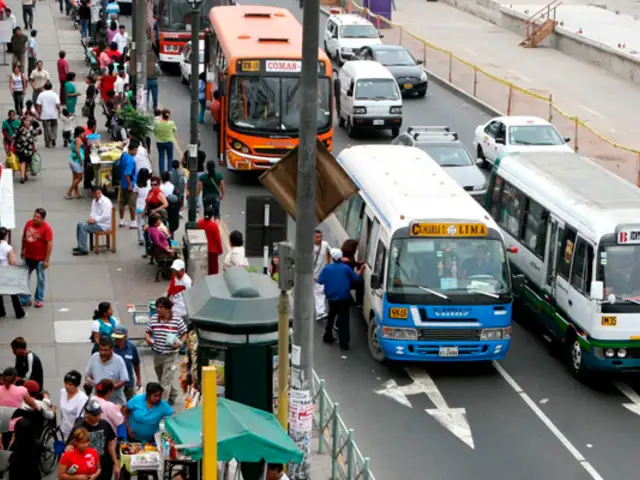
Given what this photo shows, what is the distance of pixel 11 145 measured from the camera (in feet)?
93.6

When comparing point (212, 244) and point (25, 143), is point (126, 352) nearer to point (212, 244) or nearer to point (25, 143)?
point (212, 244)

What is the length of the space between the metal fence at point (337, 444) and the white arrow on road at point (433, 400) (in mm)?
1823

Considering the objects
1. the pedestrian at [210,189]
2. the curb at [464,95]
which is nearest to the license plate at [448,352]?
the pedestrian at [210,189]

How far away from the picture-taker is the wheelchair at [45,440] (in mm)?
14531

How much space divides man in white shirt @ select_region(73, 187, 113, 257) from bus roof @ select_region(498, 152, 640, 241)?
22.5 feet

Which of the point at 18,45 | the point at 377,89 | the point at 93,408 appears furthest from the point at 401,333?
the point at 18,45

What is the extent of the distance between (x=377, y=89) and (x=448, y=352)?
17.3 m

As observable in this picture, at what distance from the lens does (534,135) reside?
3108 cm

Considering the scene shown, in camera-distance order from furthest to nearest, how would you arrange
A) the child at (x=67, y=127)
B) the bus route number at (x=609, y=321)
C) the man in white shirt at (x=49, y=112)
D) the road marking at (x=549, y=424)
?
the child at (x=67, y=127) → the man in white shirt at (x=49, y=112) → the bus route number at (x=609, y=321) → the road marking at (x=549, y=424)

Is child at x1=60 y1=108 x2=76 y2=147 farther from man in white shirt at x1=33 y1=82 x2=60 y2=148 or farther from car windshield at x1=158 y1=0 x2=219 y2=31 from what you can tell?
car windshield at x1=158 y1=0 x2=219 y2=31

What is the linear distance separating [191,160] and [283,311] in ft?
37.1

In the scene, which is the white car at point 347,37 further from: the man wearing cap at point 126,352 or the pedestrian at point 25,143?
the man wearing cap at point 126,352

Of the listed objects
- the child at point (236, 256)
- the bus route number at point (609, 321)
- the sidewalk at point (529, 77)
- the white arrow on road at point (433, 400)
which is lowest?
the sidewalk at point (529, 77)

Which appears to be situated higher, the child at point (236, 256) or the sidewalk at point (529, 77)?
the child at point (236, 256)
